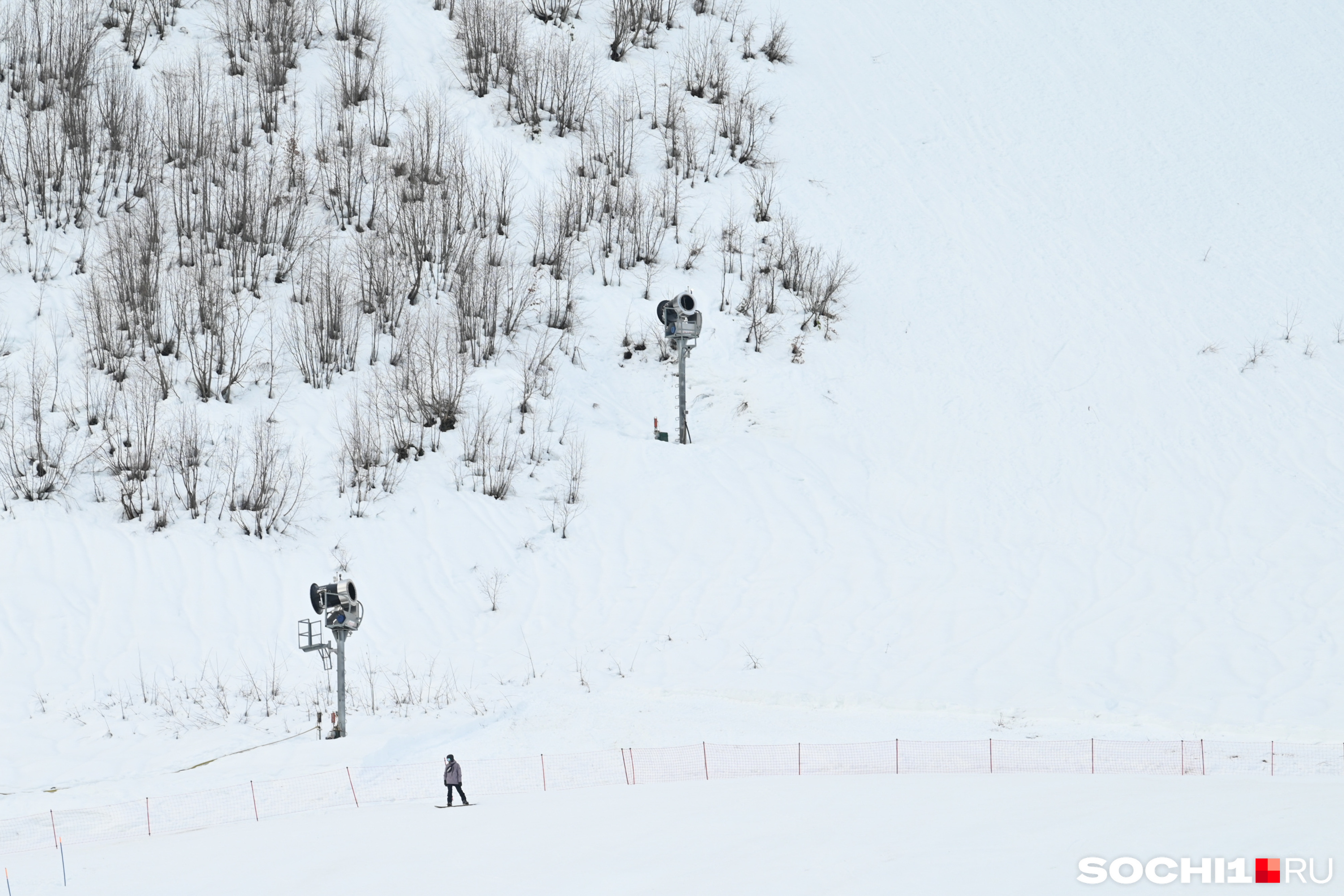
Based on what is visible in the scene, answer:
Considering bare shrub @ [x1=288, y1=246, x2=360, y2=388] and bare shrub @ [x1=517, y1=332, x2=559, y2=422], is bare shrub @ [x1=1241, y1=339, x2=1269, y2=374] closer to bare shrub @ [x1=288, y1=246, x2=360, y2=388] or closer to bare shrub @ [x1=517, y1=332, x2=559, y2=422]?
bare shrub @ [x1=517, y1=332, x2=559, y2=422]

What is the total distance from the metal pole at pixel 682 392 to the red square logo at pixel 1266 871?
12.1 m

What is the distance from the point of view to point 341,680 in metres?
13.2

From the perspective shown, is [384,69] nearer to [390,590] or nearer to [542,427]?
[542,427]

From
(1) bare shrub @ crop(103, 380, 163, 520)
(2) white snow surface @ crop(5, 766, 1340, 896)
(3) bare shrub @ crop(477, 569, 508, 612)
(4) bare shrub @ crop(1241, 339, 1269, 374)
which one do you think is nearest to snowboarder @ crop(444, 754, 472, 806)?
(2) white snow surface @ crop(5, 766, 1340, 896)

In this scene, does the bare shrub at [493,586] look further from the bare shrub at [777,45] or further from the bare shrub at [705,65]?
the bare shrub at [777,45]

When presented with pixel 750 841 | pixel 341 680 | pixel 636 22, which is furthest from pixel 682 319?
pixel 636 22

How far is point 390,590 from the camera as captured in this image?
1642 centimetres

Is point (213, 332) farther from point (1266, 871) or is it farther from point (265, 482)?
point (1266, 871)

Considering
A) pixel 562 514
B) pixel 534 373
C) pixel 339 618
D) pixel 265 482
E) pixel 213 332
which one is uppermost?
pixel 213 332

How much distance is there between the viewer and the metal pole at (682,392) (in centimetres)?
1916

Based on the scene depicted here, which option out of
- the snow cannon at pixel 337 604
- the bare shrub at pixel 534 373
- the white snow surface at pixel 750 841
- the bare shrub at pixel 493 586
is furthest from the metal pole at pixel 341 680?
the bare shrub at pixel 534 373

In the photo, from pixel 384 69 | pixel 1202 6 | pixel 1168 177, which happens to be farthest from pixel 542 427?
pixel 1202 6

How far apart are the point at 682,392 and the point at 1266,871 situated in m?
12.5

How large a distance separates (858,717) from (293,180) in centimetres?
1654
